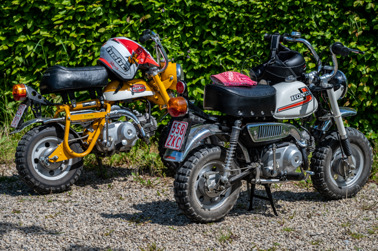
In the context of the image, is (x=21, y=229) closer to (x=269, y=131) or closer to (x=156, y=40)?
(x=269, y=131)

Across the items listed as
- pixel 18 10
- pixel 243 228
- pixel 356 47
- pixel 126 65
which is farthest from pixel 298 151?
pixel 18 10

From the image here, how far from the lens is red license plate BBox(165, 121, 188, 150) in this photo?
4.18 meters

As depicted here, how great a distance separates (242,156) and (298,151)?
490 millimetres

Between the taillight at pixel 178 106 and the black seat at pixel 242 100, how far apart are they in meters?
0.35

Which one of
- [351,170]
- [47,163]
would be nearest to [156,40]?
[47,163]

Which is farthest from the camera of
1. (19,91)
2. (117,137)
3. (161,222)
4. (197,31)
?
(197,31)

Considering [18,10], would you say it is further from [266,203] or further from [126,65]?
[266,203]

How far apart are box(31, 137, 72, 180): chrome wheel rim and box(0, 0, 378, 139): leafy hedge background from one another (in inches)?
66.1

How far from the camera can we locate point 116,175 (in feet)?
19.6

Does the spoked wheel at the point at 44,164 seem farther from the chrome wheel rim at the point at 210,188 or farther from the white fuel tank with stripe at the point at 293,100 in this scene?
the white fuel tank with stripe at the point at 293,100

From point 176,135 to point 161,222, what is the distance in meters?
0.78

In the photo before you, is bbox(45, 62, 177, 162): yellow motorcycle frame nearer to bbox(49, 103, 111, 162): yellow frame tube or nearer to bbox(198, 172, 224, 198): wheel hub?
bbox(49, 103, 111, 162): yellow frame tube

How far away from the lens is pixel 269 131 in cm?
455

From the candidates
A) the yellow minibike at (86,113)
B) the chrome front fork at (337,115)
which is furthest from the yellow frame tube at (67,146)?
the chrome front fork at (337,115)
